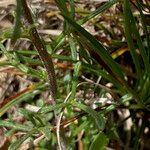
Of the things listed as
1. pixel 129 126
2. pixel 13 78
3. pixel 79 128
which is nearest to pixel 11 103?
pixel 79 128

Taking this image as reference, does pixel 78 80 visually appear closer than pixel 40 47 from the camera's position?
No

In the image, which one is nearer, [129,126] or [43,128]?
[43,128]

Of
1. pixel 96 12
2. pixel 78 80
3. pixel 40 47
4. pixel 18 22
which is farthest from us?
pixel 78 80

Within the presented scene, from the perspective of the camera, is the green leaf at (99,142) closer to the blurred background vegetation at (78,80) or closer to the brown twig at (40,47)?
the blurred background vegetation at (78,80)

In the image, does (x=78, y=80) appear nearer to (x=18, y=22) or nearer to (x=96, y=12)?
(x=96, y=12)

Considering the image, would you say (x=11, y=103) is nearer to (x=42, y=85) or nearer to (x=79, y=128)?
(x=42, y=85)

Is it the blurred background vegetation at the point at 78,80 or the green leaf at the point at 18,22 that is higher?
the green leaf at the point at 18,22

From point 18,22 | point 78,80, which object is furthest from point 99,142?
point 18,22

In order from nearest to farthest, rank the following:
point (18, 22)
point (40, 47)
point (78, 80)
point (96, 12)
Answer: point (18, 22)
point (40, 47)
point (96, 12)
point (78, 80)

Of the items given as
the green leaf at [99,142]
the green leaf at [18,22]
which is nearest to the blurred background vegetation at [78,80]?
the green leaf at [99,142]

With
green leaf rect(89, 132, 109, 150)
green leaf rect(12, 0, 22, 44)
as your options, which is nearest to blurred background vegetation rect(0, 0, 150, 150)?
green leaf rect(89, 132, 109, 150)

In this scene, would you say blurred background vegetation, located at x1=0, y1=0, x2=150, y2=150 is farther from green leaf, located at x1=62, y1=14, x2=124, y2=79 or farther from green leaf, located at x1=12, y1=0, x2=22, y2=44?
green leaf, located at x1=12, y1=0, x2=22, y2=44
